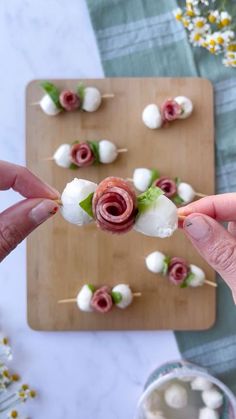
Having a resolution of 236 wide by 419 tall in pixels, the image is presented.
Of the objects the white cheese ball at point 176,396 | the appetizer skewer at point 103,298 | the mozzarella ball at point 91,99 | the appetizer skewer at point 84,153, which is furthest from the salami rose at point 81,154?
the white cheese ball at point 176,396

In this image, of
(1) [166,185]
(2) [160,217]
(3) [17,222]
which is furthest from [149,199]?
(1) [166,185]

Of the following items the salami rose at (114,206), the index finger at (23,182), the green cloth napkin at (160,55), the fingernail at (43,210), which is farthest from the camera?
the green cloth napkin at (160,55)

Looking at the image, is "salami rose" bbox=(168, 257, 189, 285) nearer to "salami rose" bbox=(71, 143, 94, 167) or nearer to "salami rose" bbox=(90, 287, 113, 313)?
"salami rose" bbox=(90, 287, 113, 313)

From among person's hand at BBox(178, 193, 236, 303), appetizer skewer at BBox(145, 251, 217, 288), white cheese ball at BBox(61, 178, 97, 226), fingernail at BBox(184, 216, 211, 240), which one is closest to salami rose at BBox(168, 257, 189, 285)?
appetizer skewer at BBox(145, 251, 217, 288)

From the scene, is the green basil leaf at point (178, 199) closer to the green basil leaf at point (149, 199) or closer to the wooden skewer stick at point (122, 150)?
the wooden skewer stick at point (122, 150)

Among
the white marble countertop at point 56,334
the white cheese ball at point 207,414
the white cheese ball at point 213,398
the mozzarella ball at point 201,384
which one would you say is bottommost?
the white cheese ball at point 207,414

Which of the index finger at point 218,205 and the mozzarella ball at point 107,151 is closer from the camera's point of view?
the index finger at point 218,205

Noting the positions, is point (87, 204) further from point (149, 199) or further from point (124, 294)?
point (124, 294)
